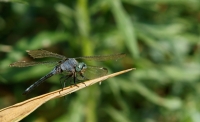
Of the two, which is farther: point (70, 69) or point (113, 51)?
point (113, 51)

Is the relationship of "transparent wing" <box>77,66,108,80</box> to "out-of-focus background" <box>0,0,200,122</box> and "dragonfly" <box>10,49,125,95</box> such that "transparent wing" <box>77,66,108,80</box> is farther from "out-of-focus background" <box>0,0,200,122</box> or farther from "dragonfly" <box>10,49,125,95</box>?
"out-of-focus background" <box>0,0,200,122</box>

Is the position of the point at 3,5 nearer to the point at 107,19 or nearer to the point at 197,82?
the point at 107,19

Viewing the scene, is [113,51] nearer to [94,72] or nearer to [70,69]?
[94,72]

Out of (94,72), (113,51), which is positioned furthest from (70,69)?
(113,51)

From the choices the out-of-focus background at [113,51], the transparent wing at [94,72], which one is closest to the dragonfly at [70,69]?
the transparent wing at [94,72]

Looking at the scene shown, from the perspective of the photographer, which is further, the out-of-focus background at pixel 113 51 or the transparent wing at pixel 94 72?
the out-of-focus background at pixel 113 51

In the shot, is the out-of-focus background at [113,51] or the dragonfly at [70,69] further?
the out-of-focus background at [113,51]

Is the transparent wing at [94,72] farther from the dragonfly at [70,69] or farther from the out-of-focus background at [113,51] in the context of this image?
the out-of-focus background at [113,51]

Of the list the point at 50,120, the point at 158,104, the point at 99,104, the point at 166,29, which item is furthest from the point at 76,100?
the point at 166,29
